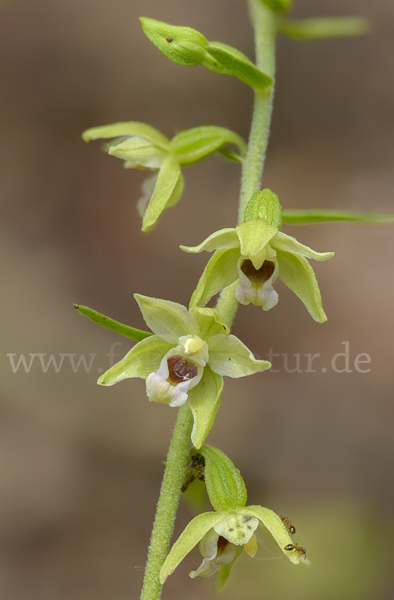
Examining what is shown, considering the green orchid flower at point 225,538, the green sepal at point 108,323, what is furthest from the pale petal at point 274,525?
the green sepal at point 108,323

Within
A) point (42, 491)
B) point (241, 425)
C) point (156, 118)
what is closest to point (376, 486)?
point (241, 425)

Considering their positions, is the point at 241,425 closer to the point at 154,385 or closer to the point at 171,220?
the point at 171,220

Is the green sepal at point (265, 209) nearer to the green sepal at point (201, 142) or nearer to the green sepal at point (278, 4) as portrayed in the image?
the green sepal at point (201, 142)

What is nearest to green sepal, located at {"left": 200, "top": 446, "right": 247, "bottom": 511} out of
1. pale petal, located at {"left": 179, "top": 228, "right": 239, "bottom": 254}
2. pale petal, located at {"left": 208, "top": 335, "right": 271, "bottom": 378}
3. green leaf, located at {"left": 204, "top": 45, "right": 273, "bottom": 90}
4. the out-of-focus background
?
pale petal, located at {"left": 208, "top": 335, "right": 271, "bottom": 378}

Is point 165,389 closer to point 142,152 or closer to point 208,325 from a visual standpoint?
point 208,325

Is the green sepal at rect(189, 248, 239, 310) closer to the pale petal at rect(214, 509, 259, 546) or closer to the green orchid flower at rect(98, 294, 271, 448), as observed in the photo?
the green orchid flower at rect(98, 294, 271, 448)

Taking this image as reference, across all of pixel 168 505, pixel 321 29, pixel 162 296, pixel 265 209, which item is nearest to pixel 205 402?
pixel 168 505
